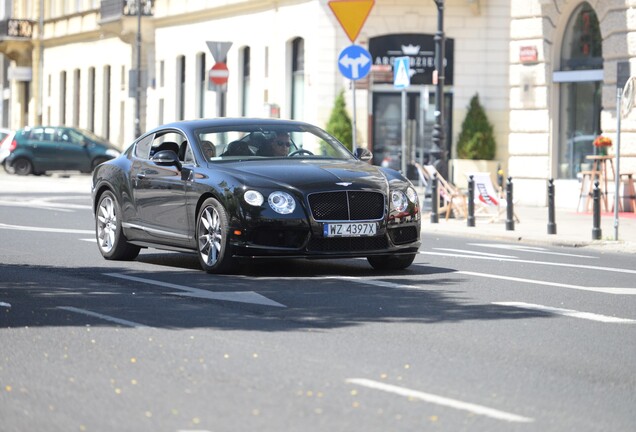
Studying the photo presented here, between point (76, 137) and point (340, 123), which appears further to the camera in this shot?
A: point (76, 137)

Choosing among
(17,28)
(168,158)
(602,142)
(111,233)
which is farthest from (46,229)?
(17,28)

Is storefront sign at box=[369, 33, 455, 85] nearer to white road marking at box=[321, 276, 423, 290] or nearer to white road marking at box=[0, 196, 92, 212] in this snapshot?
white road marking at box=[0, 196, 92, 212]

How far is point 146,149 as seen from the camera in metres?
17.4

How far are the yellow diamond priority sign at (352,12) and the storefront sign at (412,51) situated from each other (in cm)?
1446

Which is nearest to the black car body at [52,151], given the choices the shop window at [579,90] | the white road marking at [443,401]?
the shop window at [579,90]

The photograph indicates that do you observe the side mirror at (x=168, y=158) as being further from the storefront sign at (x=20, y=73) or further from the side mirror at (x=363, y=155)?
the storefront sign at (x=20, y=73)

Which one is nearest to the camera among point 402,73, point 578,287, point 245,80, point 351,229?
point 578,287

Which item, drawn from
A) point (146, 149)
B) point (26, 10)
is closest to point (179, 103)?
point (26, 10)

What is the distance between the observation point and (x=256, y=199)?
14.8 m

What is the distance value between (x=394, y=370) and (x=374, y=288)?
4788 mm

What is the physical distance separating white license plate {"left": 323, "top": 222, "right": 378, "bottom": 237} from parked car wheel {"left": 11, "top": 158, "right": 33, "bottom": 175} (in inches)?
1466

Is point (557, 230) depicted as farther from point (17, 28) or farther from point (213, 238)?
point (17, 28)

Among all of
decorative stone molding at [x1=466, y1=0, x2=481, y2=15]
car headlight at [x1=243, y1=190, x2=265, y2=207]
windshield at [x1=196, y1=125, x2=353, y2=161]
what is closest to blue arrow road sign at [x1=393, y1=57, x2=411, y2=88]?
windshield at [x1=196, y1=125, x2=353, y2=161]

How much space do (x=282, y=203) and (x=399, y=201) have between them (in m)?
1.17
